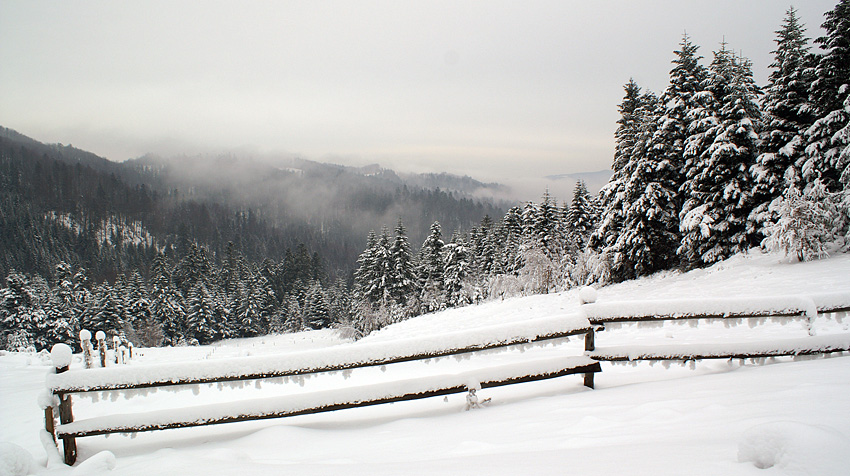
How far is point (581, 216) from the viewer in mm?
37469

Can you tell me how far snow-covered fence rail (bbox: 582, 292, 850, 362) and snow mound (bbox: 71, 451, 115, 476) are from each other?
16.9 ft

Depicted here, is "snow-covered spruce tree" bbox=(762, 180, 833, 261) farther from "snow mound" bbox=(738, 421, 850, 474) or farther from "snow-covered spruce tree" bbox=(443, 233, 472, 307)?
"snow-covered spruce tree" bbox=(443, 233, 472, 307)

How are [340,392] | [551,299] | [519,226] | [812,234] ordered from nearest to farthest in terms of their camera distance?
[340,392] < [812,234] < [551,299] < [519,226]

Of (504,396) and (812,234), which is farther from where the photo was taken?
(812,234)

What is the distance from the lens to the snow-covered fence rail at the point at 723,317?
497cm

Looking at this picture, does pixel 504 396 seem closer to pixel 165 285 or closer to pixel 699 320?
pixel 699 320

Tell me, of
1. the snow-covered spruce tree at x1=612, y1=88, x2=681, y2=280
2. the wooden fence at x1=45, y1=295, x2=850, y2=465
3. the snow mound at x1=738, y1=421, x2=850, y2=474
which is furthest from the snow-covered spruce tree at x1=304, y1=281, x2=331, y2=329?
the snow mound at x1=738, y1=421, x2=850, y2=474

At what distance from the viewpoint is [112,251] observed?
5384 inches

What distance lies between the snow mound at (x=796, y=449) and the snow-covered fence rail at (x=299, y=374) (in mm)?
2566

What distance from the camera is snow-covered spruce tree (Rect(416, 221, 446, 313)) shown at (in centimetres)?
4622

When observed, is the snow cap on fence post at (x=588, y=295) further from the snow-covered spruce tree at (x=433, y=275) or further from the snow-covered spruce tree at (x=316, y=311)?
the snow-covered spruce tree at (x=316, y=311)

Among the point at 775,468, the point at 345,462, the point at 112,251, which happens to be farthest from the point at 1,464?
the point at 112,251

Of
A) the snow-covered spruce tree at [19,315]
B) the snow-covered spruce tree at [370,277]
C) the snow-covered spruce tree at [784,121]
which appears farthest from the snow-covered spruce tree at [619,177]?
the snow-covered spruce tree at [19,315]

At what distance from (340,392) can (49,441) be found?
9.93ft
